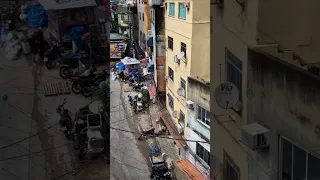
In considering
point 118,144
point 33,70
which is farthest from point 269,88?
point 118,144

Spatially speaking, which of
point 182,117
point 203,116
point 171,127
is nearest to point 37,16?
point 203,116

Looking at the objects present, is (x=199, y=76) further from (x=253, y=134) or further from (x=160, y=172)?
(x=253, y=134)

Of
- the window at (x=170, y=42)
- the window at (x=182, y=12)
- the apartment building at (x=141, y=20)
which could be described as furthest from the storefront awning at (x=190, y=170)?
the apartment building at (x=141, y=20)

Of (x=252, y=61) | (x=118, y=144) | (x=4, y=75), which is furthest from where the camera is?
(x=118, y=144)

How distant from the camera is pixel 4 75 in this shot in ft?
12.2

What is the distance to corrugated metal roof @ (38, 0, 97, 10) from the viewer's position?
3635mm

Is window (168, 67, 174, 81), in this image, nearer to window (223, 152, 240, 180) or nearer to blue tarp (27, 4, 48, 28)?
window (223, 152, 240, 180)

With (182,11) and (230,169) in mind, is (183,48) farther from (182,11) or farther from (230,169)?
(230,169)

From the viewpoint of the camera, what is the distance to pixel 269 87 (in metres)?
3.93

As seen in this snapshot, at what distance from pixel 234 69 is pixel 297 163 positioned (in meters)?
1.94

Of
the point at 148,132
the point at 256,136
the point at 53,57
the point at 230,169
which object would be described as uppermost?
the point at 53,57

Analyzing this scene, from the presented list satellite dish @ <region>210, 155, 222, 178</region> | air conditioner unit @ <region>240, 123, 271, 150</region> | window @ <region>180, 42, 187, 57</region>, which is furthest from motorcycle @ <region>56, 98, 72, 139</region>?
window @ <region>180, 42, 187, 57</region>

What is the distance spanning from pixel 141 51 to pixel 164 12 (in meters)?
10.7

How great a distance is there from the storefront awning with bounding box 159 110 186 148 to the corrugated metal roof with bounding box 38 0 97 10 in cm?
901
